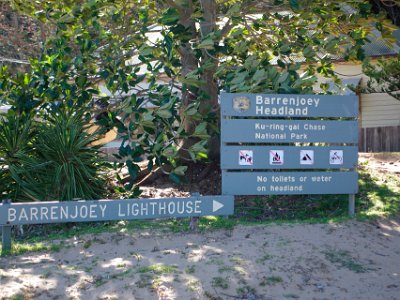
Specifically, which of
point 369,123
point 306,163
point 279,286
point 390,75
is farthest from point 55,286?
point 369,123

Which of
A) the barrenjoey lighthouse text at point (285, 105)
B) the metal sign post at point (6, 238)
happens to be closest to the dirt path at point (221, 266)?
the metal sign post at point (6, 238)

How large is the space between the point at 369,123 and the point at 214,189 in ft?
36.8

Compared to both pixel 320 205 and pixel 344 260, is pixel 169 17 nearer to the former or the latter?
pixel 320 205

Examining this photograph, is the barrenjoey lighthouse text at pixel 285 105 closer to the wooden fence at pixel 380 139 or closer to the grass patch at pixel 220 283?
the grass patch at pixel 220 283

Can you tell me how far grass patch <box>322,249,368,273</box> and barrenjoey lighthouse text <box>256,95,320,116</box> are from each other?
1956mm

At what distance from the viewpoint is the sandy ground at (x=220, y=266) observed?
5613 mm

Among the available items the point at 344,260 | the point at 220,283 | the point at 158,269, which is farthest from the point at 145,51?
the point at 344,260

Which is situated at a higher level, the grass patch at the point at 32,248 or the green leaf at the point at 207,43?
the green leaf at the point at 207,43

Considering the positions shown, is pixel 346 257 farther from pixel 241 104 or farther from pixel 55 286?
pixel 55 286

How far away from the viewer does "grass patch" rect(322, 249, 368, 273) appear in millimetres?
6238

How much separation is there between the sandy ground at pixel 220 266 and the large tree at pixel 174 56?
1.34m

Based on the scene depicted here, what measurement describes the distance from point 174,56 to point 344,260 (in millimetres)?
4246

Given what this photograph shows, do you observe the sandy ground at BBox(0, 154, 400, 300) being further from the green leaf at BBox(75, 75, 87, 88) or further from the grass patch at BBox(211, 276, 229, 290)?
the green leaf at BBox(75, 75, 87, 88)

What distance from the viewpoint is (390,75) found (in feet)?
37.0
